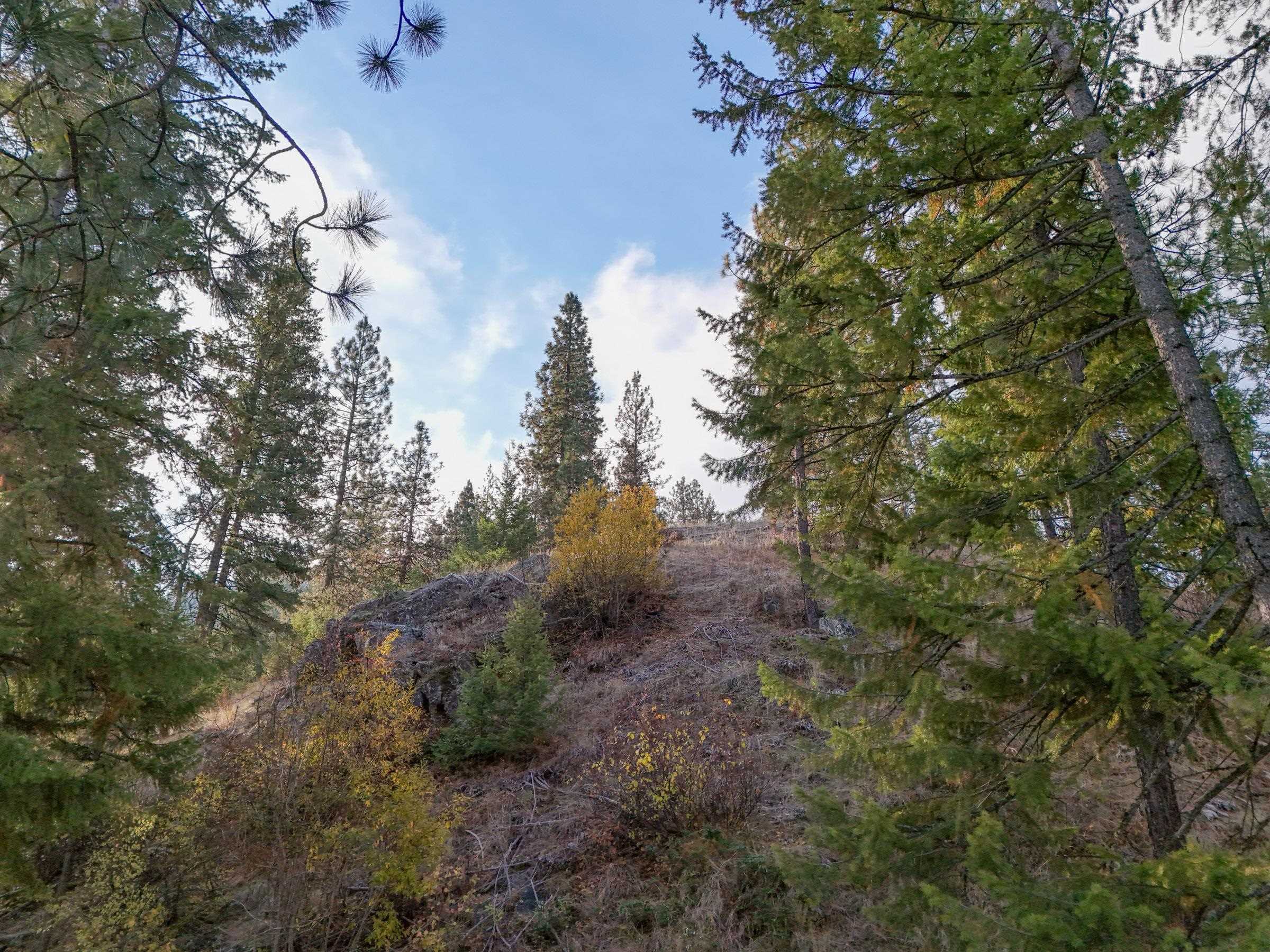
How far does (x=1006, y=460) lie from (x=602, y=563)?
8757 millimetres

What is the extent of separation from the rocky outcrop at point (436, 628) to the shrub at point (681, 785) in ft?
10.7

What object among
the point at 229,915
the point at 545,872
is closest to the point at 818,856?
the point at 545,872

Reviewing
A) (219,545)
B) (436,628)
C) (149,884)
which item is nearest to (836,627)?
(436,628)

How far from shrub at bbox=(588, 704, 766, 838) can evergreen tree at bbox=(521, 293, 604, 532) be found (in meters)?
15.3

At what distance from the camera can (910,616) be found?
2445mm

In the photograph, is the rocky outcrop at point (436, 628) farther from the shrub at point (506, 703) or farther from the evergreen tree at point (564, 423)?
the evergreen tree at point (564, 423)

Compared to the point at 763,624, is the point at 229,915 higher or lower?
lower

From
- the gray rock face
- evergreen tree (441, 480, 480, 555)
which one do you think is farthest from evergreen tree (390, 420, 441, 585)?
the gray rock face

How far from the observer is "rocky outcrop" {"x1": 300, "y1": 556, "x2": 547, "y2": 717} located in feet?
30.5

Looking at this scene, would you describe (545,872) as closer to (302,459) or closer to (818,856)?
(818,856)

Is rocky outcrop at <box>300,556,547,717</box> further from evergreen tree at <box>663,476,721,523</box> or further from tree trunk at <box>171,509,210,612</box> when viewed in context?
evergreen tree at <box>663,476,721,523</box>

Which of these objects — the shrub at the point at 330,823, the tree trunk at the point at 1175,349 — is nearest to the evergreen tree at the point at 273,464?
the shrub at the point at 330,823

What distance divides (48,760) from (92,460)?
3.05 metres

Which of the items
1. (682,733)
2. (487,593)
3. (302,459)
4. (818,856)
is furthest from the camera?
(302,459)
